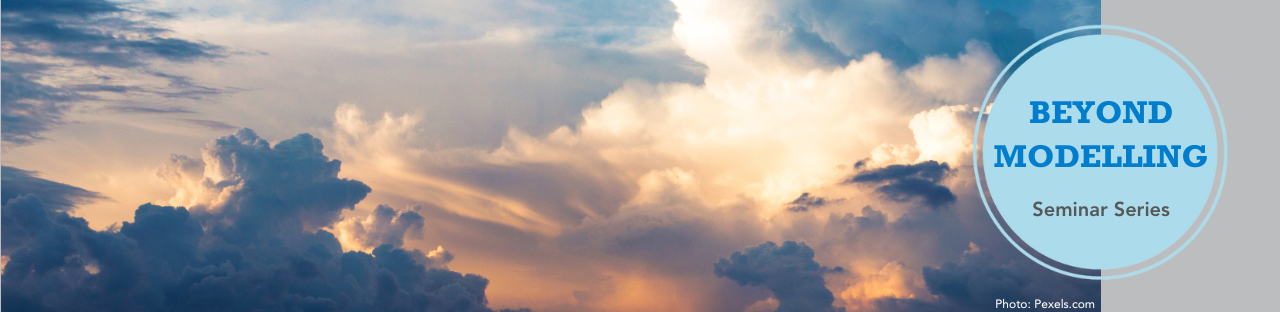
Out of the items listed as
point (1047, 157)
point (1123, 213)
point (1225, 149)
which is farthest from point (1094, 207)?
point (1225, 149)

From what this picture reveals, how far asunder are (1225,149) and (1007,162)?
24249mm

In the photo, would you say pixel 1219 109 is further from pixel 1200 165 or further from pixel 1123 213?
pixel 1123 213

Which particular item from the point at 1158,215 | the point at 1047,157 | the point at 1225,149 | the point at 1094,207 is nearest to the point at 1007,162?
the point at 1047,157

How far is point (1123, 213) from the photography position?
9256 cm

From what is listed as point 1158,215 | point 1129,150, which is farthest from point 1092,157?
point 1158,215

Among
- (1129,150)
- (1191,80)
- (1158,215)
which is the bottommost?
(1158,215)

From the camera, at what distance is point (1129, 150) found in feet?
297

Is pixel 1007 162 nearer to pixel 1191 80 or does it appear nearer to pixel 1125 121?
pixel 1125 121

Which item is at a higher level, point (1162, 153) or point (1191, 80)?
point (1191, 80)

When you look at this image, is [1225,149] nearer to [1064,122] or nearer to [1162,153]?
[1162,153]

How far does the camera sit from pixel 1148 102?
8888cm

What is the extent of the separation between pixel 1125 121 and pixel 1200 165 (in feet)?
31.0

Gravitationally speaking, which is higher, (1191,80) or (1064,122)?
(1191,80)

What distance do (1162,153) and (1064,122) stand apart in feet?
34.1
